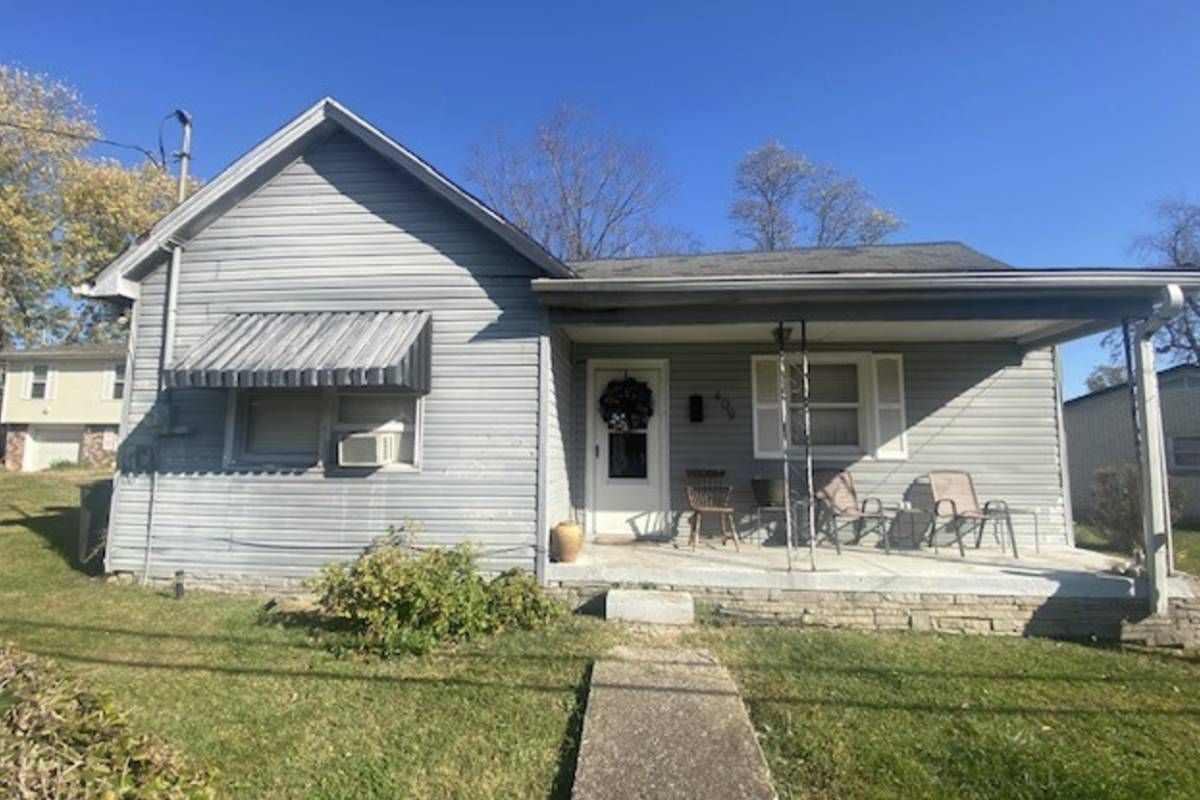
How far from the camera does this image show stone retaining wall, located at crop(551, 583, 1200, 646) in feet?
17.9

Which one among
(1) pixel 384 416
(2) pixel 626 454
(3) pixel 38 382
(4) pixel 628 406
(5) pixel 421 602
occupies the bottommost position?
(5) pixel 421 602

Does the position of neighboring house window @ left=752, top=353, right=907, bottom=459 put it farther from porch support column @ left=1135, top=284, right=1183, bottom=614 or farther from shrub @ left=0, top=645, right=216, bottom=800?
shrub @ left=0, top=645, right=216, bottom=800

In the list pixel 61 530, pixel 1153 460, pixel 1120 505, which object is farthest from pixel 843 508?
pixel 61 530

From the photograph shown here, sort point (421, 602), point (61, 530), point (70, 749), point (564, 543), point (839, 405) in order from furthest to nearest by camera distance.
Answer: point (61, 530)
point (839, 405)
point (564, 543)
point (421, 602)
point (70, 749)

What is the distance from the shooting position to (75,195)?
2333cm

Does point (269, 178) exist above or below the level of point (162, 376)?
above

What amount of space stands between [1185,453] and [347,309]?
20905 millimetres

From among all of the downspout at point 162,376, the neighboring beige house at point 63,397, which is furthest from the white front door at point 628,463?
the neighboring beige house at point 63,397

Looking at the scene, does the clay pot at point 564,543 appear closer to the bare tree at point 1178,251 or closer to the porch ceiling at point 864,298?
the porch ceiling at point 864,298

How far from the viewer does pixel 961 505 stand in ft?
23.7

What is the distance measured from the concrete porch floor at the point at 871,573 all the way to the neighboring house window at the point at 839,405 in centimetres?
147

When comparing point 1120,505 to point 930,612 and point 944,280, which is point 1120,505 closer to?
point 930,612

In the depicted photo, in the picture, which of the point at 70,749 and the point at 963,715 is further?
the point at 963,715

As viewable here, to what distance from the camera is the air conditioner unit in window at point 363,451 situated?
20.2ft
